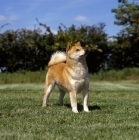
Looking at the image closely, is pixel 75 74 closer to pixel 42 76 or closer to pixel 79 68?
pixel 79 68

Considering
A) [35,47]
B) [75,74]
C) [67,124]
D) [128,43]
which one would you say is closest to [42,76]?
[35,47]

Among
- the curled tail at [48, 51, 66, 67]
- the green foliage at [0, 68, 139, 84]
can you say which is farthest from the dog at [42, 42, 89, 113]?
the green foliage at [0, 68, 139, 84]

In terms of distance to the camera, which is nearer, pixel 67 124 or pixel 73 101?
pixel 67 124

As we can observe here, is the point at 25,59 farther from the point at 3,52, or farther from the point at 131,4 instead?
the point at 131,4

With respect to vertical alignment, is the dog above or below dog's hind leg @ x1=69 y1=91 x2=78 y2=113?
above

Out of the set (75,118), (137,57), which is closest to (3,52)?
(137,57)

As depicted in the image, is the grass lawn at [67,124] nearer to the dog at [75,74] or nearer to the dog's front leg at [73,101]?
the dog's front leg at [73,101]

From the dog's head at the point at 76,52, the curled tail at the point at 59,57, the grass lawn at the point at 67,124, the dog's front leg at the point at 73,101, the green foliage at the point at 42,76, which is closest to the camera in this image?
the grass lawn at the point at 67,124

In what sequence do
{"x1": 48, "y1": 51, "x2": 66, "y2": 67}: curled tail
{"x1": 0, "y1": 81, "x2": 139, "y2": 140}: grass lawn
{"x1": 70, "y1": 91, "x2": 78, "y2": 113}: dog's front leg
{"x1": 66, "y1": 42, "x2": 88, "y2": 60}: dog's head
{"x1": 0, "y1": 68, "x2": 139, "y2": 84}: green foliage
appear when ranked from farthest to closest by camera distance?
{"x1": 0, "y1": 68, "x2": 139, "y2": 84}: green foliage → {"x1": 48, "y1": 51, "x2": 66, "y2": 67}: curled tail → {"x1": 70, "y1": 91, "x2": 78, "y2": 113}: dog's front leg → {"x1": 66, "y1": 42, "x2": 88, "y2": 60}: dog's head → {"x1": 0, "y1": 81, "x2": 139, "y2": 140}: grass lawn

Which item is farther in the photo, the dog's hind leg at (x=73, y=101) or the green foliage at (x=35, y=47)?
the green foliage at (x=35, y=47)

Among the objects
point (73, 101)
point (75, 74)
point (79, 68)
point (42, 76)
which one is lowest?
point (73, 101)

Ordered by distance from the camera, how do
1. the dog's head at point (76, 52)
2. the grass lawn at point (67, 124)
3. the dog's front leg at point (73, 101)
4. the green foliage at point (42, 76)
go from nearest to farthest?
the grass lawn at point (67, 124) < the dog's head at point (76, 52) < the dog's front leg at point (73, 101) < the green foliage at point (42, 76)

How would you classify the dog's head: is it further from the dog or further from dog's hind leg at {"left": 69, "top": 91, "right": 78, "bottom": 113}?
dog's hind leg at {"left": 69, "top": 91, "right": 78, "bottom": 113}

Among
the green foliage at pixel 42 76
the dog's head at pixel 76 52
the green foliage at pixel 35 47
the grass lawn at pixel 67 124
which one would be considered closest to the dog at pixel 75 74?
the dog's head at pixel 76 52
